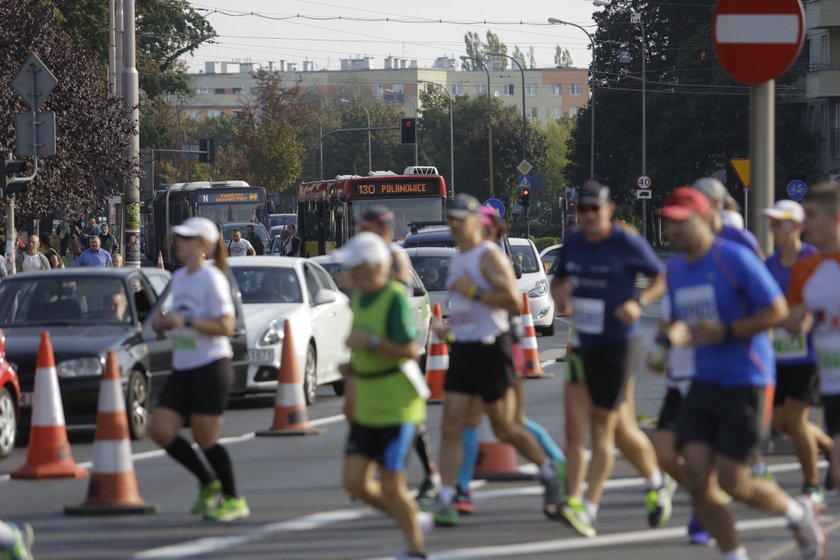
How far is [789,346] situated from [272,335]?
759 centimetres

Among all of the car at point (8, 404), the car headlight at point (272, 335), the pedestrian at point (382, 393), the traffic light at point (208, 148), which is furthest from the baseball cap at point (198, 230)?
the traffic light at point (208, 148)

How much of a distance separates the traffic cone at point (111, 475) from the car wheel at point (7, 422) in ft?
10.7

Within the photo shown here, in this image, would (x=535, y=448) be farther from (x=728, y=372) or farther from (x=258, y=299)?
(x=258, y=299)

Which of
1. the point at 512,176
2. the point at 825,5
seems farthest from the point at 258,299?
the point at 512,176

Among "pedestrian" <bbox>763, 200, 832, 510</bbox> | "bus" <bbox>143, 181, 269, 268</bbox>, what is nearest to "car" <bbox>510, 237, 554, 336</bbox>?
"pedestrian" <bbox>763, 200, 832, 510</bbox>

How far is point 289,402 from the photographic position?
14555 millimetres

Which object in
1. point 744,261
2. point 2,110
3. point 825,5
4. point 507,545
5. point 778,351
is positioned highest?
point 825,5

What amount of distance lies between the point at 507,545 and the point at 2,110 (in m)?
27.8

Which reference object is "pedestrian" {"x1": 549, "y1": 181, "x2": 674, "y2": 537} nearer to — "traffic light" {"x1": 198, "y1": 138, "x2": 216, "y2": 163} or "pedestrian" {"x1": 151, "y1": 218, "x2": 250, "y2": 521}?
"pedestrian" {"x1": 151, "y1": 218, "x2": 250, "y2": 521}

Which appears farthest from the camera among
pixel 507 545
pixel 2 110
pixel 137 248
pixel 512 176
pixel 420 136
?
pixel 420 136

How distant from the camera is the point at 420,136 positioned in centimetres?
12212

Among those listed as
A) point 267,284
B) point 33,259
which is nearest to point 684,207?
point 267,284

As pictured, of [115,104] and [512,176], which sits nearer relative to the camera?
[115,104]

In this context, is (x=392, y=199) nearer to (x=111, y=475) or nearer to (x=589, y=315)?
(x=111, y=475)
